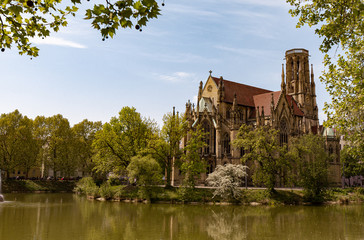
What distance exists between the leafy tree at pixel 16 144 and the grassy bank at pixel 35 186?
2.41 meters

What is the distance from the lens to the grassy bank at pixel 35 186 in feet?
187

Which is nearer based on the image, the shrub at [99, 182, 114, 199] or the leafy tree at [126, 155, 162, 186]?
the leafy tree at [126, 155, 162, 186]

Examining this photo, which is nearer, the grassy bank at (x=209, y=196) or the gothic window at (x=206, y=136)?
the grassy bank at (x=209, y=196)

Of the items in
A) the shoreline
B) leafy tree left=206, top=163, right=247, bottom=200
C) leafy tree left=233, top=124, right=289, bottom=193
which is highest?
leafy tree left=233, top=124, right=289, bottom=193

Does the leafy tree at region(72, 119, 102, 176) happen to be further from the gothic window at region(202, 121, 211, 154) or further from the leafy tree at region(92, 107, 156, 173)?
the gothic window at region(202, 121, 211, 154)

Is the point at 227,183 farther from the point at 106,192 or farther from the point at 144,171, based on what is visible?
the point at 106,192

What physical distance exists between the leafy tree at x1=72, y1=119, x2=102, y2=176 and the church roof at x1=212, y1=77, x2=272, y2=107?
2843 cm

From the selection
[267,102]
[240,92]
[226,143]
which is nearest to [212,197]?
[226,143]

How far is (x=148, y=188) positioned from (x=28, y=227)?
22.1 metres

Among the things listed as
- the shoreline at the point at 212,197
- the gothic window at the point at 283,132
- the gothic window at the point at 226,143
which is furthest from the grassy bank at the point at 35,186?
the gothic window at the point at 283,132

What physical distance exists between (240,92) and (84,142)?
33.7 meters

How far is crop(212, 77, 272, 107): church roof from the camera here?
213 feet

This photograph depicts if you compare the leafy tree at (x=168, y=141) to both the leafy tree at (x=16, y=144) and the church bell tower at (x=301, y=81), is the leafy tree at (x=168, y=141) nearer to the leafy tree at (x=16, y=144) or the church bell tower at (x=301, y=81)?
the leafy tree at (x=16, y=144)

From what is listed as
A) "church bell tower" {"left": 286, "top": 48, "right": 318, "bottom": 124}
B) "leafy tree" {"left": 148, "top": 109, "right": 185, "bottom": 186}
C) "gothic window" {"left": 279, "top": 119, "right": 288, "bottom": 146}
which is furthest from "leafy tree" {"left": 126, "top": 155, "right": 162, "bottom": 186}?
"church bell tower" {"left": 286, "top": 48, "right": 318, "bottom": 124}
